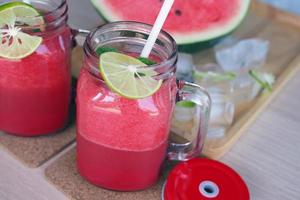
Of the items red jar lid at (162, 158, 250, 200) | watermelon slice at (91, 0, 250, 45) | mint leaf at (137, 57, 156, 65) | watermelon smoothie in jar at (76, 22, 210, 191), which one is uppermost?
mint leaf at (137, 57, 156, 65)

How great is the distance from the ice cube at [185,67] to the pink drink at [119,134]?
0.22 m

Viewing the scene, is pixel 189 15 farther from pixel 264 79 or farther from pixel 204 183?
pixel 204 183

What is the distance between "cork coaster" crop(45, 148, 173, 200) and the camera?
2.38 ft

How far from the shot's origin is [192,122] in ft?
2.80

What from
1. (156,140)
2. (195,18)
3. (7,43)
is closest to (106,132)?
(156,140)

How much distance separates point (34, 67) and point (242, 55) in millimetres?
425

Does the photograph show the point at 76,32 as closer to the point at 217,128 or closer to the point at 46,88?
the point at 46,88

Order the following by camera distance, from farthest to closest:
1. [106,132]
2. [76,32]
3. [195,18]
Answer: [195,18] < [76,32] < [106,132]

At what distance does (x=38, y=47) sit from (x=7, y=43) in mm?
42

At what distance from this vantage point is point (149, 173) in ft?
2.39

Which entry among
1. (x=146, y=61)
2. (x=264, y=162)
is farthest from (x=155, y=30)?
(x=264, y=162)

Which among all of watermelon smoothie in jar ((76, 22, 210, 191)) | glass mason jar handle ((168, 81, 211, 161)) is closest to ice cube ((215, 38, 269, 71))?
glass mason jar handle ((168, 81, 211, 161))

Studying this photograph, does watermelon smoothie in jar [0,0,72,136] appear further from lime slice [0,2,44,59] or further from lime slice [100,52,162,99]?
lime slice [100,52,162,99]

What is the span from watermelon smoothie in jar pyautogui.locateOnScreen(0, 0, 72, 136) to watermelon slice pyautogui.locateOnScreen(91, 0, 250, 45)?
0.22 metres
